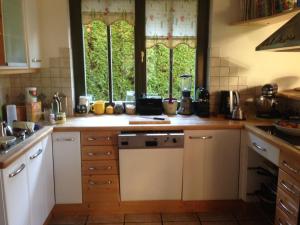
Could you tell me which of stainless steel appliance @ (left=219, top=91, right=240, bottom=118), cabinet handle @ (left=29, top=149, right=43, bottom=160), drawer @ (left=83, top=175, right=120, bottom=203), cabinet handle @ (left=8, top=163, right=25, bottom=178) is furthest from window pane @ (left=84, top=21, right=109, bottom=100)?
cabinet handle @ (left=8, top=163, right=25, bottom=178)

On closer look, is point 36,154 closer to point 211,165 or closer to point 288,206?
point 211,165

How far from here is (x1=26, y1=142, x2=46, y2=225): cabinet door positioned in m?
1.93

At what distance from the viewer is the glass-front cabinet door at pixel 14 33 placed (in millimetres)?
2031

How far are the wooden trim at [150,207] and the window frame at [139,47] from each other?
3.47ft

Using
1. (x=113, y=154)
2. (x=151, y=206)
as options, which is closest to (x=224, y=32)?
(x=113, y=154)

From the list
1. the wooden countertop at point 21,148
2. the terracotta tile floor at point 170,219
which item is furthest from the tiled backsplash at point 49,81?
the terracotta tile floor at point 170,219

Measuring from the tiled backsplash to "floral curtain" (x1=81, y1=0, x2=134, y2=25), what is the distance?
0.42m

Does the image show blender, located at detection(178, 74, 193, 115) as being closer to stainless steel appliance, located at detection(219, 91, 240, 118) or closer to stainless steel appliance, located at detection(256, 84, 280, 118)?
stainless steel appliance, located at detection(219, 91, 240, 118)

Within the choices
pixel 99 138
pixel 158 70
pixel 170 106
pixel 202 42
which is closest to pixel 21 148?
pixel 99 138

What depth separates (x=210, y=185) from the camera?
2.50 metres

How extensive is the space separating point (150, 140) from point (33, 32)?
55.7 inches

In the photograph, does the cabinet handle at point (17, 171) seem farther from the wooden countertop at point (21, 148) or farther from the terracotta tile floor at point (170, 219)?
the terracotta tile floor at point (170, 219)

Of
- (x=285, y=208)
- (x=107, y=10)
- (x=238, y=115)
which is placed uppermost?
(x=107, y=10)

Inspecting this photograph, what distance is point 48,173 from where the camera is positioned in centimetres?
228
